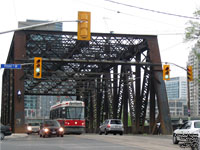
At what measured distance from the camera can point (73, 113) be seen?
133 feet

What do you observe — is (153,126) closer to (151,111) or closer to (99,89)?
(151,111)

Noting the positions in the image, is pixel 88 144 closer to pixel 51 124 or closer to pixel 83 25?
pixel 83 25

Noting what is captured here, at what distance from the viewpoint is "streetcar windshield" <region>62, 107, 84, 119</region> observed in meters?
40.4

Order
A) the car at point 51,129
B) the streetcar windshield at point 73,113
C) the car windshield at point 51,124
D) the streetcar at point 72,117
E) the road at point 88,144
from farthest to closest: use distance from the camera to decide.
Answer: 1. the streetcar windshield at point 73,113
2. the streetcar at point 72,117
3. the car windshield at point 51,124
4. the car at point 51,129
5. the road at point 88,144

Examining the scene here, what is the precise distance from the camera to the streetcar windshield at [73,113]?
4038 cm

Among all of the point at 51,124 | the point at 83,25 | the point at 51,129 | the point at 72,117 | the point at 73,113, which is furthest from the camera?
the point at 73,113

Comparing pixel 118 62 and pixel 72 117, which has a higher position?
pixel 118 62

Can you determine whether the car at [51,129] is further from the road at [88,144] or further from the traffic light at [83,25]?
the traffic light at [83,25]

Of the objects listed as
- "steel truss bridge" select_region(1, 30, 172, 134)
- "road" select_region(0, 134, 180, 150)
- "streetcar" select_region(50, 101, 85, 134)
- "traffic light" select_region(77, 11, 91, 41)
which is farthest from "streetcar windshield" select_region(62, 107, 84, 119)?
"traffic light" select_region(77, 11, 91, 41)

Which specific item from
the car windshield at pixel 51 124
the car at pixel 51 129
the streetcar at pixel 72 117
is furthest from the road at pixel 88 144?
the streetcar at pixel 72 117

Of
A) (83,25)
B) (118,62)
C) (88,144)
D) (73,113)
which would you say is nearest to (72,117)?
(73,113)

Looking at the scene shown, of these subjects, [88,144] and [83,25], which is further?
[88,144]

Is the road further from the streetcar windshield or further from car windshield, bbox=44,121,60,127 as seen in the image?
the streetcar windshield

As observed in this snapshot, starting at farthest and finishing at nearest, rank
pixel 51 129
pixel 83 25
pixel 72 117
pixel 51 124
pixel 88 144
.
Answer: pixel 72 117 < pixel 51 124 < pixel 51 129 < pixel 88 144 < pixel 83 25
